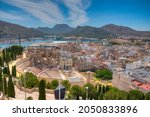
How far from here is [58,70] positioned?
339 inches

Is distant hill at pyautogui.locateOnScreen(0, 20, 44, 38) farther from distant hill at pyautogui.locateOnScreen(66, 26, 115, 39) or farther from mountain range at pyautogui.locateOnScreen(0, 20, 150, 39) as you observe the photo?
distant hill at pyautogui.locateOnScreen(66, 26, 115, 39)

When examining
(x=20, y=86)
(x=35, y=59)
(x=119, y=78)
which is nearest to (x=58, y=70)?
(x=35, y=59)

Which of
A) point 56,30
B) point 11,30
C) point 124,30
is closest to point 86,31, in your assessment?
point 124,30

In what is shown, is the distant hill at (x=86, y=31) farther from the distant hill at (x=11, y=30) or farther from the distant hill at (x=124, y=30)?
the distant hill at (x=11, y=30)

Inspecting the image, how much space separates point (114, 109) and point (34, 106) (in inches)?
13.6

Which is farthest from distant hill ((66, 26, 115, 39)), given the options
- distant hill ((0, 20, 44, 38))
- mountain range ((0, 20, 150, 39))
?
distant hill ((0, 20, 44, 38))

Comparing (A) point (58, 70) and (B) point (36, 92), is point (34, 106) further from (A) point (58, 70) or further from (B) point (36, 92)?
(A) point (58, 70)

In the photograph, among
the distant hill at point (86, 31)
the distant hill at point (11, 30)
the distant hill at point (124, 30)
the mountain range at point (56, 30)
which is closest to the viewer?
the distant hill at point (11, 30)

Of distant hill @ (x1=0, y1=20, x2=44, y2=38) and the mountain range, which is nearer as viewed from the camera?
distant hill @ (x1=0, y1=20, x2=44, y2=38)

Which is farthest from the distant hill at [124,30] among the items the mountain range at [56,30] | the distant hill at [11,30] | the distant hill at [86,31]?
the distant hill at [11,30]

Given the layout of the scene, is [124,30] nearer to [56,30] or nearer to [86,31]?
[86,31]

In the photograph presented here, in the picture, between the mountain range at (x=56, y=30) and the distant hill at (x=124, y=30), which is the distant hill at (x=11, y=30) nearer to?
the mountain range at (x=56, y=30)

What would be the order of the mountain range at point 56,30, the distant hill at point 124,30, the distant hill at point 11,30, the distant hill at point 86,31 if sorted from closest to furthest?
the distant hill at point 11,30, the mountain range at point 56,30, the distant hill at point 124,30, the distant hill at point 86,31

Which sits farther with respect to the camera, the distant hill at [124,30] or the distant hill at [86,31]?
the distant hill at [86,31]
